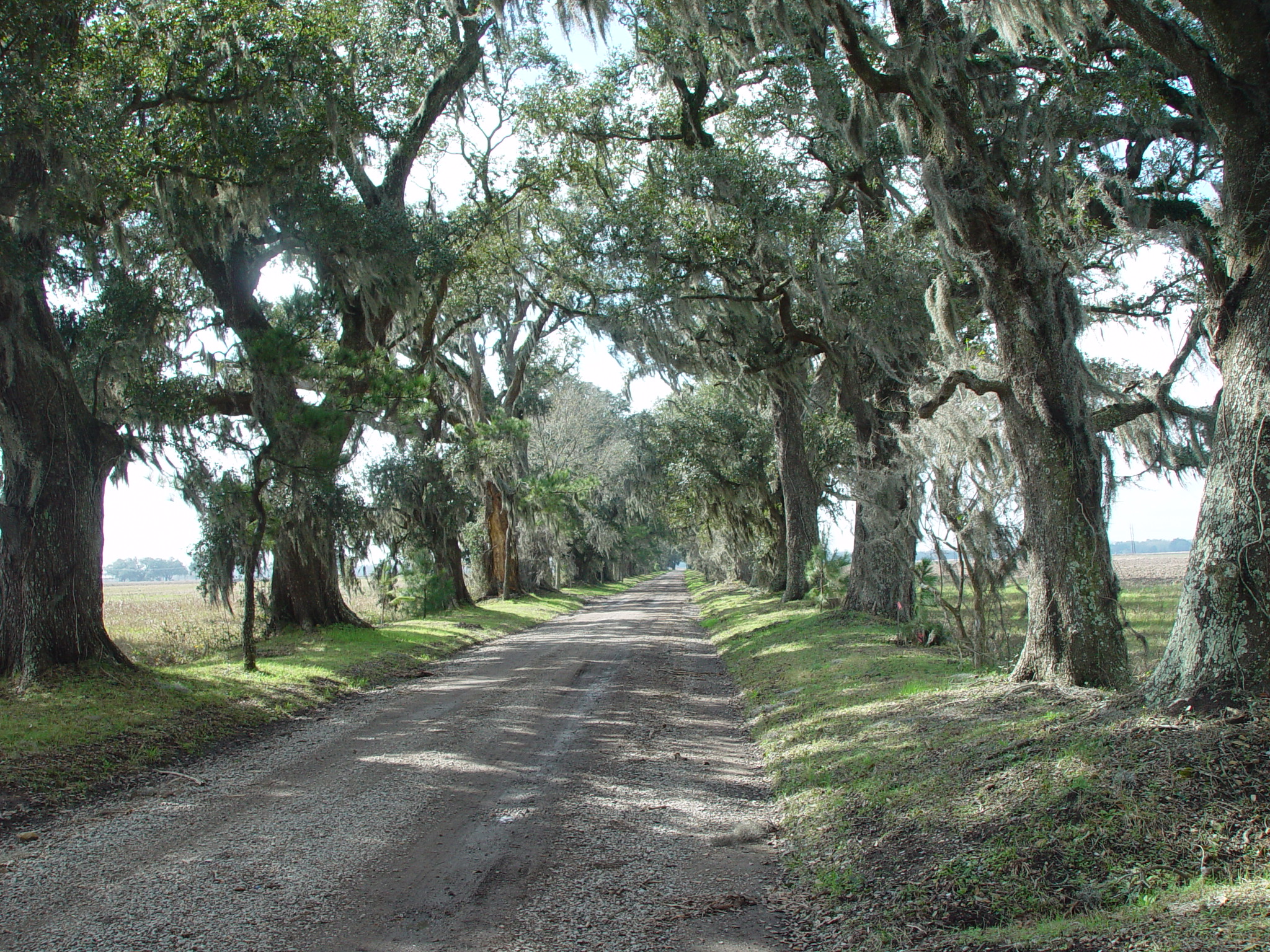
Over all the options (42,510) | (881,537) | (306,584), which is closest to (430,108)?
(306,584)

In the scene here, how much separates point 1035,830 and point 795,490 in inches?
639

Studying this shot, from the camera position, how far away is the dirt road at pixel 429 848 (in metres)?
3.79

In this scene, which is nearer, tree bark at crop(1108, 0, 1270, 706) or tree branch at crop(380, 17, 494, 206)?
tree bark at crop(1108, 0, 1270, 706)

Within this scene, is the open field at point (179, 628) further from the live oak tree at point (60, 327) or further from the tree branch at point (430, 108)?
the tree branch at point (430, 108)

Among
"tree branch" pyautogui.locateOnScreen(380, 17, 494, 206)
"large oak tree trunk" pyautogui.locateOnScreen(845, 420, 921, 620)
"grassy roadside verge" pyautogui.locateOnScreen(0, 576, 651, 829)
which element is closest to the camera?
"grassy roadside verge" pyautogui.locateOnScreen(0, 576, 651, 829)

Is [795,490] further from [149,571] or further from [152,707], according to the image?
[149,571]

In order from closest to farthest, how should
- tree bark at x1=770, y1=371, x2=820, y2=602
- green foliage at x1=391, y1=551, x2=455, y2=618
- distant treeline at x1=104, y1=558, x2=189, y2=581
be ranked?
1. tree bark at x1=770, y1=371, x2=820, y2=602
2. green foliage at x1=391, y1=551, x2=455, y2=618
3. distant treeline at x1=104, y1=558, x2=189, y2=581

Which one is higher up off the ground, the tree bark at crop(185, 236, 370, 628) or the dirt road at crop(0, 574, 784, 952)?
the tree bark at crop(185, 236, 370, 628)

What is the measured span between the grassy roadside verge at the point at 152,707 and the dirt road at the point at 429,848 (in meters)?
0.62

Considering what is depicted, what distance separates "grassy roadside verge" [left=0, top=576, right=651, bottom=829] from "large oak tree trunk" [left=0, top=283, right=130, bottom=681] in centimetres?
50

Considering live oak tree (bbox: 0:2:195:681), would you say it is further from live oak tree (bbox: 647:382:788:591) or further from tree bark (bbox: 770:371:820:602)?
live oak tree (bbox: 647:382:788:591)

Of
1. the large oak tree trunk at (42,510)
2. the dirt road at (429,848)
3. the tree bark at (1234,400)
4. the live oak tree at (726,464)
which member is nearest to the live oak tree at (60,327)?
the large oak tree trunk at (42,510)

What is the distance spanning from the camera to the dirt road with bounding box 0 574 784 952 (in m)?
3.79

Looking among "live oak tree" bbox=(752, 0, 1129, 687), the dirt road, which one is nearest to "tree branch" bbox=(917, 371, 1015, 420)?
"live oak tree" bbox=(752, 0, 1129, 687)
